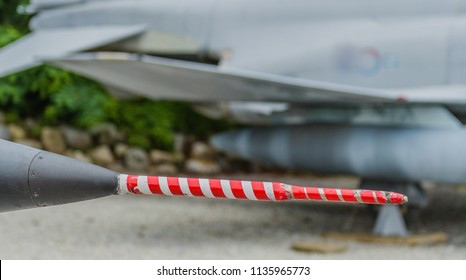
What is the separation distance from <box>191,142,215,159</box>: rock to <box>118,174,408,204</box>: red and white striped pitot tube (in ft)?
29.4

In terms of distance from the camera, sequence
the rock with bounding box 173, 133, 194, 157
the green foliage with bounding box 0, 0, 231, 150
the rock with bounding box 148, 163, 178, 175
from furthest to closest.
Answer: the rock with bounding box 173, 133, 194, 157 < the rock with bounding box 148, 163, 178, 175 < the green foliage with bounding box 0, 0, 231, 150

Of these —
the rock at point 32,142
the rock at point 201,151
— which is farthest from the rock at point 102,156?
the rock at point 201,151

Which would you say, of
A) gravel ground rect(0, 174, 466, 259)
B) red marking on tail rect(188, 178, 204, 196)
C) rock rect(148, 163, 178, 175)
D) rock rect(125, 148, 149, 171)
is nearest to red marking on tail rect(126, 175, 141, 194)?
red marking on tail rect(188, 178, 204, 196)

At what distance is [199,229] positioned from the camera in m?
6.21

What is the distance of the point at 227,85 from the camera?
5.80m

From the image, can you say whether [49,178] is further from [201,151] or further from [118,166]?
[201,151]

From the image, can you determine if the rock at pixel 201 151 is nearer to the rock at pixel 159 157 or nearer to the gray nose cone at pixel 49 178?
the rock at pixel 159 157

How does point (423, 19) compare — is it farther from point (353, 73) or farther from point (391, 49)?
point (353, 73)

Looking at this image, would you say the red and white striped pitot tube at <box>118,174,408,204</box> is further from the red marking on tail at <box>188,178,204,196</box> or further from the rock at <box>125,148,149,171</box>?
the rock at <box>125,148,149,171</box>

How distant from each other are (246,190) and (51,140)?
8.55 meters

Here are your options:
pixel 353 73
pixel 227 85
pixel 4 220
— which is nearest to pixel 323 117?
pixel 353 73

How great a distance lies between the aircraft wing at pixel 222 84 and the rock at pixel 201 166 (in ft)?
14.6

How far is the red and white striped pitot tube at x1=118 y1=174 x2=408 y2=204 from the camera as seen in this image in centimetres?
196

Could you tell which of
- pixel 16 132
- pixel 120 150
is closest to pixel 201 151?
pixel 120 150
